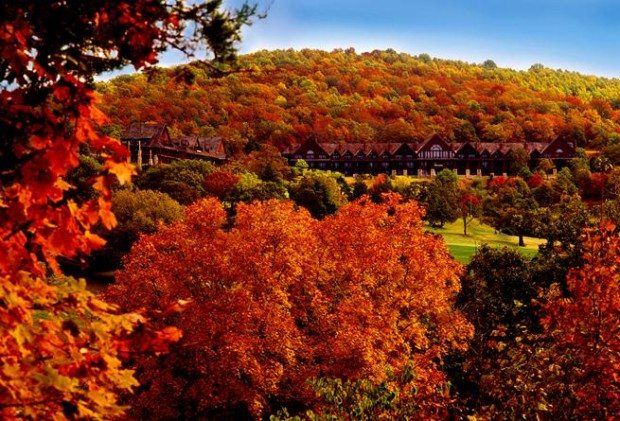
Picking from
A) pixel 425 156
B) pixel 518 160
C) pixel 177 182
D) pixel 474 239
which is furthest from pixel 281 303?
pixel 425 156

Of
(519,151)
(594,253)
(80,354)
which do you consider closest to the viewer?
(80,354)

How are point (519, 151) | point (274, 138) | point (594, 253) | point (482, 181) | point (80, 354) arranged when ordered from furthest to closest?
point (274, 138)
point (519, 151)
point (482, 181)
point (594, 253)
point (80, 354)

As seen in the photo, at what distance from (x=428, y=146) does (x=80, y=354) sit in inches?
5501

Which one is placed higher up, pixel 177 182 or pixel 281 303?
pixel 177 182

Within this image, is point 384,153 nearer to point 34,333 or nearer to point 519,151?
point 519,151

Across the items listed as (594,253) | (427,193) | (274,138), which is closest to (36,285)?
(594,253)

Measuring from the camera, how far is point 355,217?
33.5 metres

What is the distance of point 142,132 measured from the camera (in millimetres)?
111812

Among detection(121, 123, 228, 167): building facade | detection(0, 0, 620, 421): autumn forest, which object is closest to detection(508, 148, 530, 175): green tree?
detection(0, 0, 620, 421): autumn forest

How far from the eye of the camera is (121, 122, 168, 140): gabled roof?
111312 millimetres

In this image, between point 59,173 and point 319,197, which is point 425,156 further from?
point 59,173

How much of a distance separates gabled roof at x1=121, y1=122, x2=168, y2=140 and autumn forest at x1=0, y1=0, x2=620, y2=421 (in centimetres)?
3203

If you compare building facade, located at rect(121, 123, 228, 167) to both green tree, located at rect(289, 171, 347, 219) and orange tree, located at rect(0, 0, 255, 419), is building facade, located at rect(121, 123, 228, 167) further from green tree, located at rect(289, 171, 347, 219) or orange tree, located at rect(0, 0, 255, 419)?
orange tree, located at rect(0, 0, 255, 419)

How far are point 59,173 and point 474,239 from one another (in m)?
79.4
